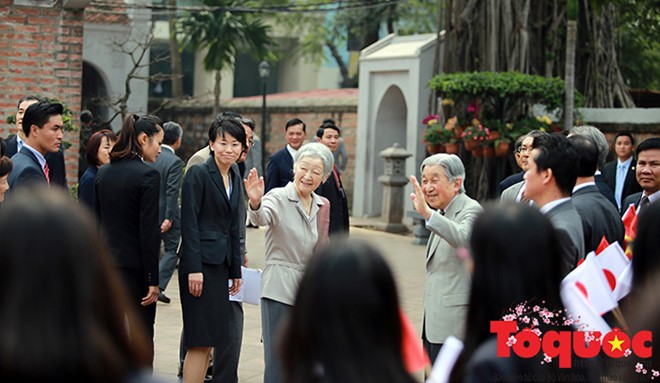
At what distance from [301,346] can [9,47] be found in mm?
9624

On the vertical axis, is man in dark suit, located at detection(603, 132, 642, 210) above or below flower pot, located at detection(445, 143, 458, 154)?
below

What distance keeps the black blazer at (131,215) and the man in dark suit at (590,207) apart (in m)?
2.34

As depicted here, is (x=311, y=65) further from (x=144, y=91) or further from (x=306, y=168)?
(x=306, y=168)

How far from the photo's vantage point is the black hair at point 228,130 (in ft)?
20.4

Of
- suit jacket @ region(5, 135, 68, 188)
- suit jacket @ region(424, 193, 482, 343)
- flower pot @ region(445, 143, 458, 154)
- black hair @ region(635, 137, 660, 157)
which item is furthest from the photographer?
flower pot @ region(445, 143, 458, 154)

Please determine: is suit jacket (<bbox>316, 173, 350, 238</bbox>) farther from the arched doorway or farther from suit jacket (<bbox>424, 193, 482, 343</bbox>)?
the arched doorway

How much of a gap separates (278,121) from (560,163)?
21085 millimetres

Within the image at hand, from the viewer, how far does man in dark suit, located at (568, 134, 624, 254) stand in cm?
484

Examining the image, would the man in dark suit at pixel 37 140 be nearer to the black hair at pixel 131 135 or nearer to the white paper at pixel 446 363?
the black hair at pixel 131 135

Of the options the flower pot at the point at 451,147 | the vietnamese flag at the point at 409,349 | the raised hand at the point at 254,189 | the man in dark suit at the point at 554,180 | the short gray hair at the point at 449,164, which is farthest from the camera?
the flower pot at the point at 451,147

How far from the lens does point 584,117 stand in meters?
15.1

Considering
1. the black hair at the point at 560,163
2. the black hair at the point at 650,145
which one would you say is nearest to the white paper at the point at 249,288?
the black hair at the point at 560,163

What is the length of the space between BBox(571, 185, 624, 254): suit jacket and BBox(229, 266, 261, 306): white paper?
215 cm

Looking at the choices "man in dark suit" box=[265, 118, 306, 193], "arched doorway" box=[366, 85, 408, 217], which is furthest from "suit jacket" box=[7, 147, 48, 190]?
"arched doorway" box=[366, 85, 408, 217]
